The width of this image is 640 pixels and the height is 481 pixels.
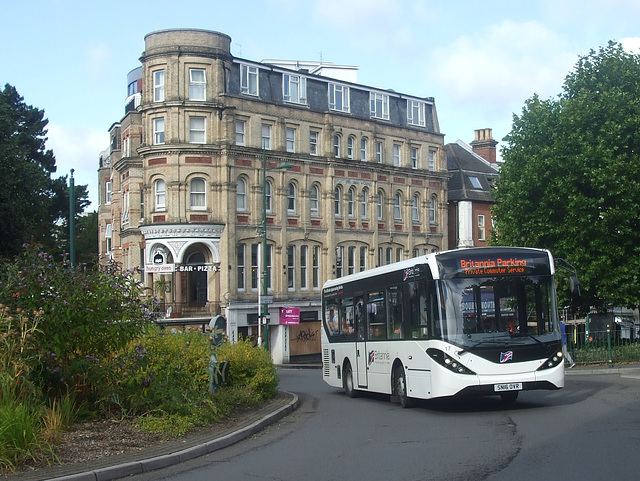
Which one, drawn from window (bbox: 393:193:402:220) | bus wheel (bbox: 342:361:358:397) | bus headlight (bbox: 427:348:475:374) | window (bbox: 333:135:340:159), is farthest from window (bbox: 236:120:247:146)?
bus headlight (bbox: 427:348:475:374)

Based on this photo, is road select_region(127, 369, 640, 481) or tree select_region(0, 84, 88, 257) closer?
road select_region(127, 369, 640, 481)

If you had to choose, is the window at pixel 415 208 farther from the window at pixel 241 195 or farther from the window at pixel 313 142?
the window at pixel 241 195

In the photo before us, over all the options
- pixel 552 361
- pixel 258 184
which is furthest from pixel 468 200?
pixel 552 361

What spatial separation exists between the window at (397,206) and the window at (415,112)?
212 inches

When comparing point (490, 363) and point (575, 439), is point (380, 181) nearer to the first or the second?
point (490, 363)

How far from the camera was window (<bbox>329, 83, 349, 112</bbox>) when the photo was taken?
5531 centimetres

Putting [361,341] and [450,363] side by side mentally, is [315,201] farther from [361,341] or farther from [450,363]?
[450,363]

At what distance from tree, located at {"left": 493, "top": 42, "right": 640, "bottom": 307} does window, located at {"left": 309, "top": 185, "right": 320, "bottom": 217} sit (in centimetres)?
2088

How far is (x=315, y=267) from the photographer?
5441 cm

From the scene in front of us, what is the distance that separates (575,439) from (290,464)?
3.95 meters

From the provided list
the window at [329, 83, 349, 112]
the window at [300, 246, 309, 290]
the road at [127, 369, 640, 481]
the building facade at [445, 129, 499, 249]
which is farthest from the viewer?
the building facade at [445, 129, 499, 249]

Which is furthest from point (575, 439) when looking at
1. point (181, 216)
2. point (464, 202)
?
point (464, 202)

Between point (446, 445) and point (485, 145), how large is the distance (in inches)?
2388

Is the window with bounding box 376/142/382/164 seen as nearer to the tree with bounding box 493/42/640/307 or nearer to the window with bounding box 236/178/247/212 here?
the window with bounding box 236/178/247/212
